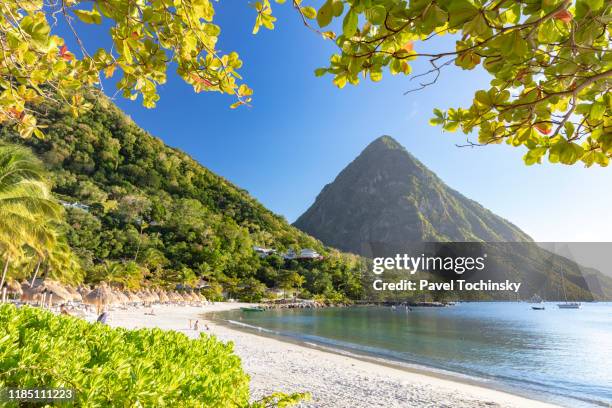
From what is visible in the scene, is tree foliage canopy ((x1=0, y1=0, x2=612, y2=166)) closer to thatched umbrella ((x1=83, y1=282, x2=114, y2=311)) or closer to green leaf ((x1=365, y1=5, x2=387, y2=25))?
green leaf ((x1=365, y1=5, x2=387, y2=25))

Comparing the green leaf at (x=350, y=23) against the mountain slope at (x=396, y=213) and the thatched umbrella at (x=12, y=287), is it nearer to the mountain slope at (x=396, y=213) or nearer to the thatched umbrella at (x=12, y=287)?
the thatched umbrella at (x=12, y=287)

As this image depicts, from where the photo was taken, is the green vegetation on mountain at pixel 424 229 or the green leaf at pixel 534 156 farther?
the green vegetation on mountain at pixel 424 229

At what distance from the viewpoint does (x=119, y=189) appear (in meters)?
70.8

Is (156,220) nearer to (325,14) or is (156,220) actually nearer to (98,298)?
(98,298)

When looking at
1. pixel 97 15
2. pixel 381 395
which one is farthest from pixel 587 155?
pixel 381 395

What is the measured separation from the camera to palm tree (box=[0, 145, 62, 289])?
1233 cm

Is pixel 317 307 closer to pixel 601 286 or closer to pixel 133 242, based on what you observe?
pixel 133 242

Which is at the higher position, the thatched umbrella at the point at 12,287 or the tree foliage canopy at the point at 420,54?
the tree foliage canopy at the point at 420,54

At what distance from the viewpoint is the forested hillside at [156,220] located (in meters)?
54.1

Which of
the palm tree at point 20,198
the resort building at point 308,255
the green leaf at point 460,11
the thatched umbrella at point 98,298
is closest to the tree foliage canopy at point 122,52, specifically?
the green leaf at point 460,11

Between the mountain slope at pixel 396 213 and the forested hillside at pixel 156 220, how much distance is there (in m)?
65.1

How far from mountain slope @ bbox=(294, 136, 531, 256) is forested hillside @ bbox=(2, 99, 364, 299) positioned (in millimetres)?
65059

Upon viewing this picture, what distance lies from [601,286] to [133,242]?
169018 millimetres

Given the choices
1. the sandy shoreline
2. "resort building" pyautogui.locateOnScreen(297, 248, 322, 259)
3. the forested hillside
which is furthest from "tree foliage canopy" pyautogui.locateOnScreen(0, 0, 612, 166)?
"resort building" pyautogui.locateOnScreen(297, 248, 322, 259)
